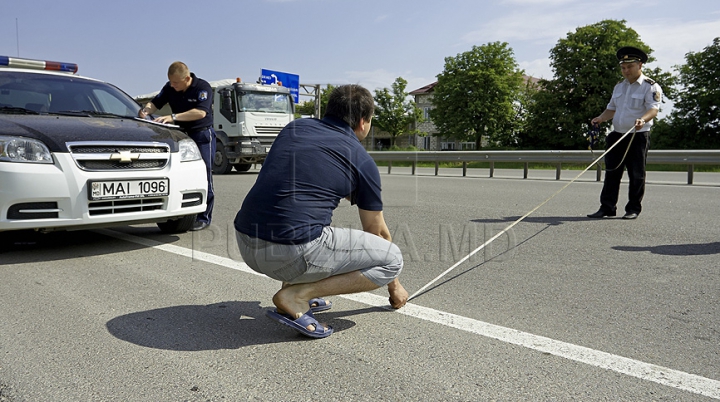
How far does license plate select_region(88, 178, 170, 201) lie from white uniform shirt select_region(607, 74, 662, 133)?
213 inches

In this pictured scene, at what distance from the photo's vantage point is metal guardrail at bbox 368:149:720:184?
13477 millimetres

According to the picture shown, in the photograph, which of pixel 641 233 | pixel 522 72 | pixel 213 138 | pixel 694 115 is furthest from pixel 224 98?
pixel 522 72

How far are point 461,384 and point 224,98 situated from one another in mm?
16091

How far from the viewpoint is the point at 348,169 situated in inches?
120

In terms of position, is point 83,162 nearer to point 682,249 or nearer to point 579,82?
point 682,249

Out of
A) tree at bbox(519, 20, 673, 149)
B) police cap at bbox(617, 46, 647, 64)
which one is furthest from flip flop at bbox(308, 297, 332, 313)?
tree at bbox(519, 20, 673, 149)

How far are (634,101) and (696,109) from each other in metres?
42.4

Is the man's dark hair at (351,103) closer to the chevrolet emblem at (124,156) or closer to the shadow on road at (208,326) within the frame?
the shadow on road at (208,326)

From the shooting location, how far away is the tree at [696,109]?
4169cm

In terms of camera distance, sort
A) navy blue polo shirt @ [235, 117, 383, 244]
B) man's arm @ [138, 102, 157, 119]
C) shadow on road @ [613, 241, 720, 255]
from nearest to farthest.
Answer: navy blue polo shirt @ [235, 117, 383, 244]
shadow on road @ [613, 241, 720, 255]
man's arm @ [138, 102, 157, 119]

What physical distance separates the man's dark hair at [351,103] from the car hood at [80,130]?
108 inches

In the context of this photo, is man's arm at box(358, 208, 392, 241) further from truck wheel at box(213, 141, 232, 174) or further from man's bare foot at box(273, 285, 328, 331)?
truck wheel at box(213, 141, 232, 174)

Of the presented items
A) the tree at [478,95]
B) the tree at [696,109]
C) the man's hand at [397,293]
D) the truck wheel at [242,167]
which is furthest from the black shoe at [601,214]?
the tree at [478,95]

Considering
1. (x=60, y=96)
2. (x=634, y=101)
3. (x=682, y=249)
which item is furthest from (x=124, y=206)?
(x=634, y=101)
